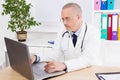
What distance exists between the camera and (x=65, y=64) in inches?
68.6

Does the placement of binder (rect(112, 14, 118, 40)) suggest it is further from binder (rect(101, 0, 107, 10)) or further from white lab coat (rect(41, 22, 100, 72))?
white lab coat (rect(41, 22, 100, 72))

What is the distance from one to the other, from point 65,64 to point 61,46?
1.88 feet

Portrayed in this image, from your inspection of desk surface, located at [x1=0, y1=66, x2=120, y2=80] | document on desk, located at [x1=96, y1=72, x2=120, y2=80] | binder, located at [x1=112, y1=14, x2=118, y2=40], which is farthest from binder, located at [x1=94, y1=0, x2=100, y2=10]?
document on desk, located at [x1=96, y1=72, x2=120, y2=80]

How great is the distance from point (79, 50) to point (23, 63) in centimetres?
75

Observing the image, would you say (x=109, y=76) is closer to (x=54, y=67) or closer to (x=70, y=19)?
(x=54, y=67)

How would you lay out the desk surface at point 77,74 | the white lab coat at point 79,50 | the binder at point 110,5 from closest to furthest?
1. the desk surface at point 77,74
2. the white lab coat at point 79,50
3. the binder at point 110,5

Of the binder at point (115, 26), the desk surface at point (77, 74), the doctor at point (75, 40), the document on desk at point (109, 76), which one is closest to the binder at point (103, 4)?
the binder at point (115, 26)

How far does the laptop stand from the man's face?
1.71 feet

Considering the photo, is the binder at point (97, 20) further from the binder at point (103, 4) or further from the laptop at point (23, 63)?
the laptop at point (23, 63)

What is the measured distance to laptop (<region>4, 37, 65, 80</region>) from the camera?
58.2 inches

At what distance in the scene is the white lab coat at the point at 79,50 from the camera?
186 cm

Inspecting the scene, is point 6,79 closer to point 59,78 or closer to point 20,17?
point 59,78

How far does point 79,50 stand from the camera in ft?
7.13

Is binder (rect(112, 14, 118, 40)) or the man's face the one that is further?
binder (rect(112, 14, 118, 40))
